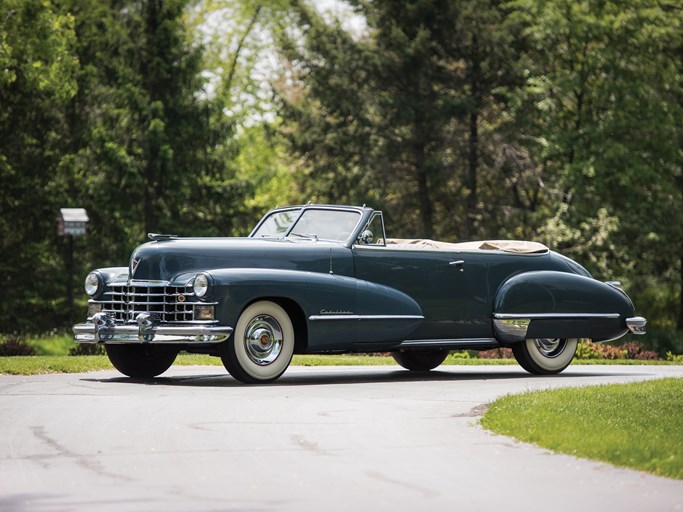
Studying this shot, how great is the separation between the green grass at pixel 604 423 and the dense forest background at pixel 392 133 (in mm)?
23512

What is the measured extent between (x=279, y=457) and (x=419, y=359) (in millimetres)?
9357

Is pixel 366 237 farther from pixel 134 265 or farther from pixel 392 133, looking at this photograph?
pixel 392 133

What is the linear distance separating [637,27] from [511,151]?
5129 mm

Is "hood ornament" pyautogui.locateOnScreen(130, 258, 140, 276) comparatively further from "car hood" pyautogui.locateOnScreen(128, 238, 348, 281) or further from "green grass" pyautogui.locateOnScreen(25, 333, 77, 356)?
"green grass" pyautogui.locateOnScreen(25, 333, 77, 356)

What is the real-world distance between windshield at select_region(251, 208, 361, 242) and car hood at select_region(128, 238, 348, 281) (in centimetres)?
66

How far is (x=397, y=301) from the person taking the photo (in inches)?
584

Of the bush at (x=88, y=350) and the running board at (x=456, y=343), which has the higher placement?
the running board at (x=456, y=343)

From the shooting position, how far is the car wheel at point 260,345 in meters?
13.6

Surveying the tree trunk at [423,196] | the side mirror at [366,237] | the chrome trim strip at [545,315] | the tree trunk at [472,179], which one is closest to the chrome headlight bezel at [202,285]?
the side mirror at [366,237]

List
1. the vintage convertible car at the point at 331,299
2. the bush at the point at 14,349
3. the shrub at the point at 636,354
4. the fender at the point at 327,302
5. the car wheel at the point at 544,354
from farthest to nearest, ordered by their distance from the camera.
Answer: the shrub at the point at 636,354 → the bush at the point at 14,349 → the car wheel at the point at 544,354 → the vintage convertible car at the point at 331,299 → the fender at the point at 327,302

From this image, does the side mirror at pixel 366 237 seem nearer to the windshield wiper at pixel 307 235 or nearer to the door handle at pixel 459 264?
the windshield wiper at pixel 307 235

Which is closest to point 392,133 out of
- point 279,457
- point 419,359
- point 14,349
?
point 14,349

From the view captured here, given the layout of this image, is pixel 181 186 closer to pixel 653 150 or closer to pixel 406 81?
pixel 406 81

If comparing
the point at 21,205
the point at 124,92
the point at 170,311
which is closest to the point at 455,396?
the point at 170,311
